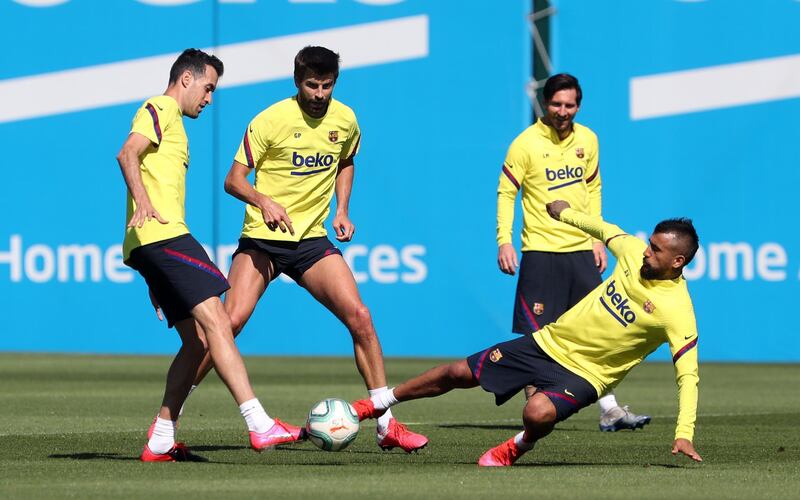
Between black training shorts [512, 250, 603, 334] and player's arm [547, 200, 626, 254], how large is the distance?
92.3 inches

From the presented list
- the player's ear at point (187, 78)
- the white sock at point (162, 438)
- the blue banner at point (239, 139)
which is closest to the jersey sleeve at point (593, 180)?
the player's ear at point (187, 78)

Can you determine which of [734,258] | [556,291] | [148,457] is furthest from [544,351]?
[734,258]

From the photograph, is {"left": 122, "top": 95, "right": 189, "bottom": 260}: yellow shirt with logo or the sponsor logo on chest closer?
the sponsor logo on chest

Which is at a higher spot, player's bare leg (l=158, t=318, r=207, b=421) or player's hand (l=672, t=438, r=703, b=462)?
player's bare leg (l=158, t=318, r=207, b=421)

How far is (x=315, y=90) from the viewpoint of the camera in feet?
29.2

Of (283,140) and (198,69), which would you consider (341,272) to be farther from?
(198,69)

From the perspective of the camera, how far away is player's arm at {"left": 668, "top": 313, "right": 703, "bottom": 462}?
7.26 m

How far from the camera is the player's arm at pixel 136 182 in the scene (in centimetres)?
765

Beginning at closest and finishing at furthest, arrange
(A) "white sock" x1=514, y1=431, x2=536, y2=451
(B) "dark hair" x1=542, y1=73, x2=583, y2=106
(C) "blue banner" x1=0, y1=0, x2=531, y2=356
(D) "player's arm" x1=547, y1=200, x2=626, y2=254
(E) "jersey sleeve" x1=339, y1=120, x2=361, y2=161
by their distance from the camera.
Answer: (A) "white sock" x1=514, y1=431, x2=536, y2=451, (D) "player's arm" x1=547, y1=200, x2=626, y2=254, (E) "jersey sleeve" x1=339, y1=120, x2=361, y2=161, (B) "dark hair" x1=542, y1=73, x2=583, y2=106, (C) "blue banner" x1=0, y1=0, x2=531, y2=356

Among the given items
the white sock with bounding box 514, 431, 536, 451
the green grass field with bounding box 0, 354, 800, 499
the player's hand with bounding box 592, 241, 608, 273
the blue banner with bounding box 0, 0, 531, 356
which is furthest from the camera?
the blue banner with bounding box 0, 0, 531, 356

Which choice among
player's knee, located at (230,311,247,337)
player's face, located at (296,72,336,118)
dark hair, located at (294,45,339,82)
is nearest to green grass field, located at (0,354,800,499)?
player's knee, located at (230,311,247,337)

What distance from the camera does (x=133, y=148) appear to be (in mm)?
7863

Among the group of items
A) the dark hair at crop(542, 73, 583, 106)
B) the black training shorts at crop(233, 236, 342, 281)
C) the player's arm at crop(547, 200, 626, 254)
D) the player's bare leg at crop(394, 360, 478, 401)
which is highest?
the dark hair at crop(542, 73, 583, 106)

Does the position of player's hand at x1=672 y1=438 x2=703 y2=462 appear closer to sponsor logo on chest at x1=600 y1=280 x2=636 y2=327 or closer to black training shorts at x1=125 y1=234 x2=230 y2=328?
sponsor logo on chest at x1=600 y1=280 x2=636 y2=327
